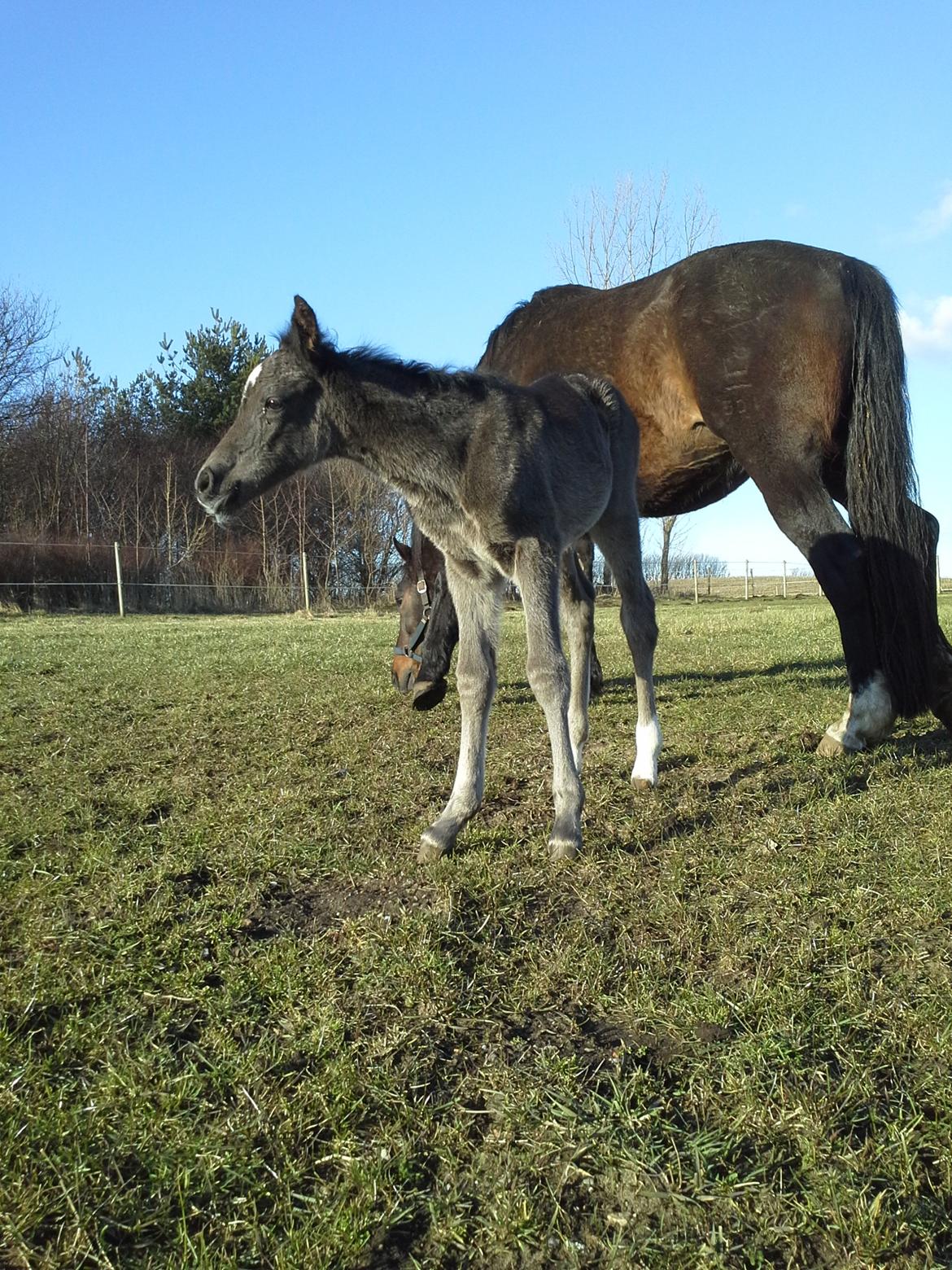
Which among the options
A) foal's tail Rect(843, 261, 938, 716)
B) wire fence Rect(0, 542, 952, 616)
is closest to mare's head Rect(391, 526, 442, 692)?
foal's tail Rect(843, 261, 938, 716)

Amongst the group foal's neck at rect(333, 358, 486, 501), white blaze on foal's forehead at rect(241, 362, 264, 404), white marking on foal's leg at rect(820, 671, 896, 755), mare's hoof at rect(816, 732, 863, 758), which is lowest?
mare's hoof at rect(816, 732, 863, 758)

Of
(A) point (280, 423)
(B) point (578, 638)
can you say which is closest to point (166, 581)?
(B) point (578, 638)

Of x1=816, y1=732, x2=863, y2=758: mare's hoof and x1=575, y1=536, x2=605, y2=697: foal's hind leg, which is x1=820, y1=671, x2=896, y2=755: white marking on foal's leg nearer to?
x1=816, y1=732, x2=863, y2=758: mare's hoof

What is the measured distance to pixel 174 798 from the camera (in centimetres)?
456

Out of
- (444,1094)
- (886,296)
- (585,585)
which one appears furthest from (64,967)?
(886,296)

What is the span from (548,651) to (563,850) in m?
0.85

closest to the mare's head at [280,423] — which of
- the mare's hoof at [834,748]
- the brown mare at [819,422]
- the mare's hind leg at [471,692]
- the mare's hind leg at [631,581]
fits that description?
the mare's hind leg at [471,692]

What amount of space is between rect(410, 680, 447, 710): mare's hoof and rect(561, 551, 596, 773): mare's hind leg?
4.00 ft

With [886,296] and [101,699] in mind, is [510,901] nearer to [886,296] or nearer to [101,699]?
[886,296]

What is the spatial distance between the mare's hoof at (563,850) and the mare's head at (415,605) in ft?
11.9

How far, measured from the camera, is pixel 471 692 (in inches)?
163

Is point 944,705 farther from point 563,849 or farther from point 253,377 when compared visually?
point 253,377

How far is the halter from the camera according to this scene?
7188 millimetres

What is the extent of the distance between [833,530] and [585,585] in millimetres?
1555
